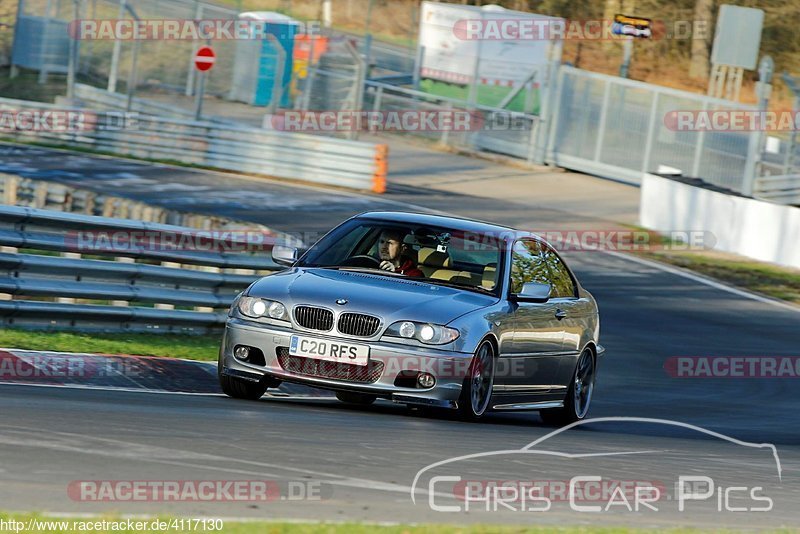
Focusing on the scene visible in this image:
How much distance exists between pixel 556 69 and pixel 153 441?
31707mm

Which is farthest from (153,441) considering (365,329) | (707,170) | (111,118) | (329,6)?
(329,6)

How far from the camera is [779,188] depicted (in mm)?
34188

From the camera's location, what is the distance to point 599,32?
2283 inches

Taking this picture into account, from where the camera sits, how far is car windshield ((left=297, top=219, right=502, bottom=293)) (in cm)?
1022

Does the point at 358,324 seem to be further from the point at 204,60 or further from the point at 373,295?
the point at 204,60

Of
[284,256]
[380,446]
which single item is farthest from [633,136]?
[380,446]

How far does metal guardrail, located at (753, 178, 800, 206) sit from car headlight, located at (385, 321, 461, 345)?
82.4 feet

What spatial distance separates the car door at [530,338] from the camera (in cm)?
1013

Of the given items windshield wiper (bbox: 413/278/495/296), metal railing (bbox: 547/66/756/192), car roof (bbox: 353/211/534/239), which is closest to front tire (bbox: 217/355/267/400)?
windshield wiper (bbox: 413/278/495/296)

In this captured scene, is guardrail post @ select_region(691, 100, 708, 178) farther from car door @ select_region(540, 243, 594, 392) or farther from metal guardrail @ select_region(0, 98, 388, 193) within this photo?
car door @ select_region(540, 243, 594, 392)

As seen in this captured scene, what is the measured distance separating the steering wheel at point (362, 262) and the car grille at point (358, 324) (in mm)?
1073

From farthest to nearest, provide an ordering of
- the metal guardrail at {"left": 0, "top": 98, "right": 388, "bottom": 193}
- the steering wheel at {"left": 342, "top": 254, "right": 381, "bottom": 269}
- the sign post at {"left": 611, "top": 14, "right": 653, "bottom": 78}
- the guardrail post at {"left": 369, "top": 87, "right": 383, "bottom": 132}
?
the guardrail post at {"left": 369, "top": 87, "right": 383, "bottom": 132} → the sign post at {"left": 611, "top": 14, "right": 653, "bottom": 78} → the metal guardrail at {"left": 0, "top": 98, "right": 388, "bottom": 193} → the steering wheel at {"left": 342, "top": 254, "right": 381, "bottom": 269}

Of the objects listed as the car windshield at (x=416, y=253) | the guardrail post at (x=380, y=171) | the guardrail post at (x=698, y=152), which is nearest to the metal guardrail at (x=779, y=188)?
the guardrail post at (x=698, y=152)

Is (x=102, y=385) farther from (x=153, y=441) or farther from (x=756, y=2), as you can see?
(x=756, y=2)
